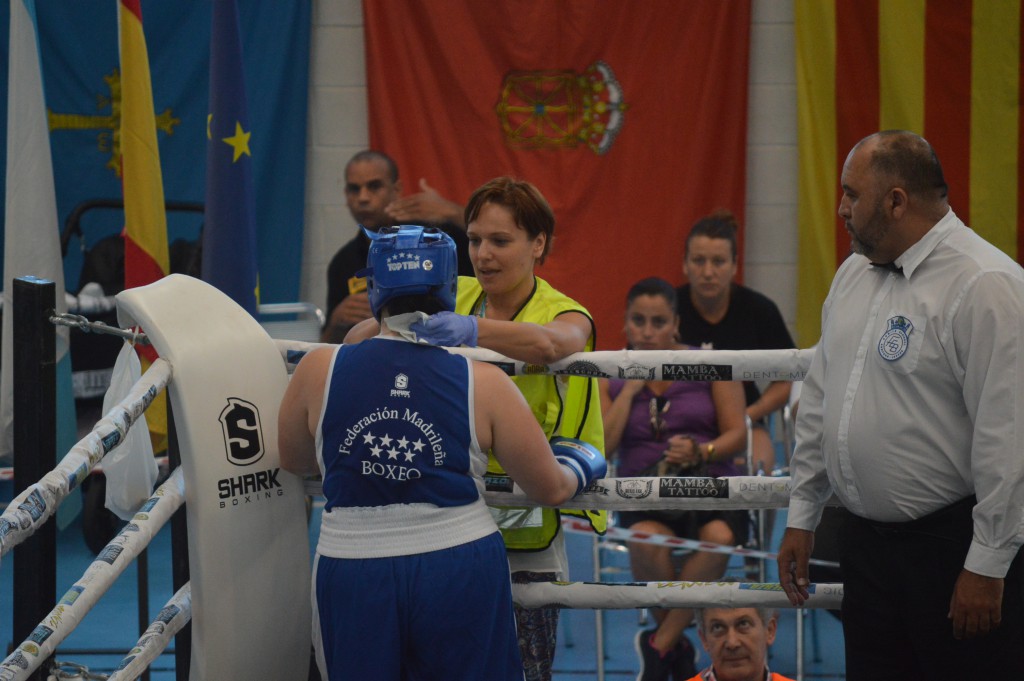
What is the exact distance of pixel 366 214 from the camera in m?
4.71

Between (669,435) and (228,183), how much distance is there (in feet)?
5.37

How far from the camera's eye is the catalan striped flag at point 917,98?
560 centimetres

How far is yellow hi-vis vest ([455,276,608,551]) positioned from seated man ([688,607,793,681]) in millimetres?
444

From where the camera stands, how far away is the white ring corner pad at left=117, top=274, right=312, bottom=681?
205cm

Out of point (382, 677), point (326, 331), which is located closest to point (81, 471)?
point (382, 677)

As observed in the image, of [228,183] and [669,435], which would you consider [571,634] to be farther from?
[228,183]

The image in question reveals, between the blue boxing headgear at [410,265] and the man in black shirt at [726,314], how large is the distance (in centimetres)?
239

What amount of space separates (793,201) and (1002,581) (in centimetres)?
423

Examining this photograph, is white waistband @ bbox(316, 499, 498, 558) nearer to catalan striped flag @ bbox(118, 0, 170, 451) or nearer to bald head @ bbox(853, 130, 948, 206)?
bald head @ bbox(853, 130, 948, 206)

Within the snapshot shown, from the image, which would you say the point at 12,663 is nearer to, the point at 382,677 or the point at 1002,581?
the point at 382,677

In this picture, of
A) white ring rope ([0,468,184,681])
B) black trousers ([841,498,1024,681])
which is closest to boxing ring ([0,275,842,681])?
white ring rope ([0,468,184,681])

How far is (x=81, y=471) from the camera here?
1864 mm

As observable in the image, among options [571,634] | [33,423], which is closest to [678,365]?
[33,423]

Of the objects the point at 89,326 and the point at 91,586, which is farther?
the point at 89,326
